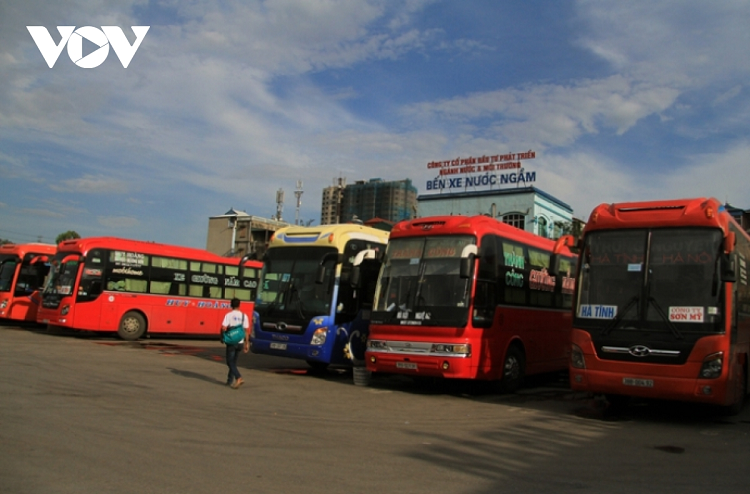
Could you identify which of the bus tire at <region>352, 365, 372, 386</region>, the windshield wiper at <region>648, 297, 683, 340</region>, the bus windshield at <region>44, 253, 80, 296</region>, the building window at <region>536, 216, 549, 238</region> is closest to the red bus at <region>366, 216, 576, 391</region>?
the bus tire at <region>352, 365, 372, 386</region>

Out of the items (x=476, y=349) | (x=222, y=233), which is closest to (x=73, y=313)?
(x=476, y=349)

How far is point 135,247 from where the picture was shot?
23172 mm

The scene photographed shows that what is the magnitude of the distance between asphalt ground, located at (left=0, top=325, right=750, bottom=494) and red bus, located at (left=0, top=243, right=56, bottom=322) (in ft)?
40.6

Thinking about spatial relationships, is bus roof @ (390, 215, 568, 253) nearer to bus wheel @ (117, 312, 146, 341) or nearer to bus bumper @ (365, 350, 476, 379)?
bus bumper @ (365, 350, 476, 379)

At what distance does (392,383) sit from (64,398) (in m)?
7.37

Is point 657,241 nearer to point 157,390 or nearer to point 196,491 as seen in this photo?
point 196,491

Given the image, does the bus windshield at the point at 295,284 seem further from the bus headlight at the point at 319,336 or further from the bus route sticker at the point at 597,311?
the bus route sticker at the point at 597,311

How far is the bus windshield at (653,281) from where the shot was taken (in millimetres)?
9727

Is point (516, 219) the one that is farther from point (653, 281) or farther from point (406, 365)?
point (653, 281)

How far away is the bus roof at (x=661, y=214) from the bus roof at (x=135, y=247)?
17.2 metres

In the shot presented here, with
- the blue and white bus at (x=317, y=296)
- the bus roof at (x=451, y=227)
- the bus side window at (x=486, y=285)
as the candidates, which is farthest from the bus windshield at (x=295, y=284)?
the bus side window at (x=486, y=285)

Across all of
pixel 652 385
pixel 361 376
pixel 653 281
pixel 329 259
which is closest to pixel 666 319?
pixel 653 281

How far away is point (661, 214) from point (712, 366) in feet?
8.44

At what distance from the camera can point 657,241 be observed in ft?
33.9
